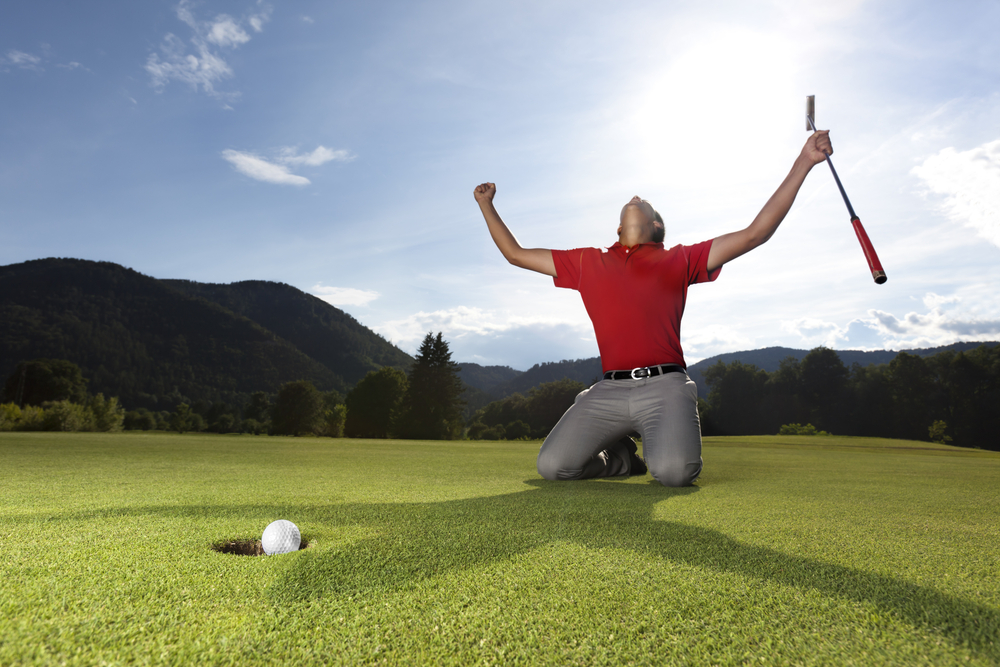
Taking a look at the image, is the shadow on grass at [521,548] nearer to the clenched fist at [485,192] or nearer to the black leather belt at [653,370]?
the black leather belt at [653,370]

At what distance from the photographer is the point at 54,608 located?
1379mm

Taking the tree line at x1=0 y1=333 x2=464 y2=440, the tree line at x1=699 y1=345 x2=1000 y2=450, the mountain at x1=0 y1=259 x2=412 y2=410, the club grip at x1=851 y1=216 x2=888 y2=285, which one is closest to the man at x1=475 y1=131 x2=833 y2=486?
the club grip at x1=851 y1=216 x2=888 y2=285

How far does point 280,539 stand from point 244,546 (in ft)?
0.80

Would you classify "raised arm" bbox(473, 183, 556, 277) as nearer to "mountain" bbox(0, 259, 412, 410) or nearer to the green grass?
the green grass

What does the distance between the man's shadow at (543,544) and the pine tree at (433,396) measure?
149 ft

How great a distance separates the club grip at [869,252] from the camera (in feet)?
10.0

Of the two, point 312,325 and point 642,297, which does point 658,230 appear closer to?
point 642,297

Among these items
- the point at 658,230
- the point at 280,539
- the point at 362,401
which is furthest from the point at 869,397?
the point at 280,539

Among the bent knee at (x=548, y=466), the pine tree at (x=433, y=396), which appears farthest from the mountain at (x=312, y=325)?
the bent knee at (x=548, y=466)

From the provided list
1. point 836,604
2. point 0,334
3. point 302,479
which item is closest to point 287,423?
point 302,479

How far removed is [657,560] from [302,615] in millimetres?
1302

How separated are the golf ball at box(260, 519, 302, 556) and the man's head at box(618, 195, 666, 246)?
3679mm

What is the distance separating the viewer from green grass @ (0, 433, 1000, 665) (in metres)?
1.24

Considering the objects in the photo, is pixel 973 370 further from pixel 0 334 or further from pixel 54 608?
pixel 0 334
